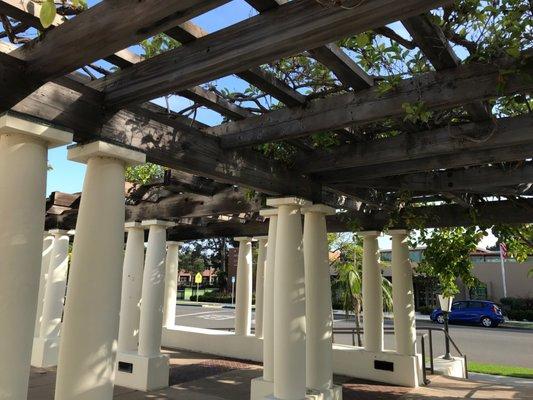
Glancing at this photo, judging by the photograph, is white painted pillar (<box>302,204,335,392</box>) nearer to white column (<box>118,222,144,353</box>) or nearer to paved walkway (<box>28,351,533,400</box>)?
paved walkway (<box>28,351,533,400</box>)

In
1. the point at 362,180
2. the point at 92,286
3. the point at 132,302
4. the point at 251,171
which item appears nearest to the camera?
the point at 92,286

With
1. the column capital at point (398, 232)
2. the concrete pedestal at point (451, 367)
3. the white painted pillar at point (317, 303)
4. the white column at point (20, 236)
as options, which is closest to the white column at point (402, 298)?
the column capital at point (398, 232)

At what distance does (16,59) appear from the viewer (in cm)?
271

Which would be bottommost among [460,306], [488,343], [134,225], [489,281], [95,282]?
[488,343]

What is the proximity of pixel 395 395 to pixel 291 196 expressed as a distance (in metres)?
4.14

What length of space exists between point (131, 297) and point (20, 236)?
5713 mm

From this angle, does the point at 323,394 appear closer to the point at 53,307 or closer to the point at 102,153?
the point at 102,153

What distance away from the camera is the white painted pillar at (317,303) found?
224 inches

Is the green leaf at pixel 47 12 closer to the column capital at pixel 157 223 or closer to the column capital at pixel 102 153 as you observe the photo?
the column capital at pixel 102 153

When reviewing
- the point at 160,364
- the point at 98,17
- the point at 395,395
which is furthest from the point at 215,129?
the point at 395,395

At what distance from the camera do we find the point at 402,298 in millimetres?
8250

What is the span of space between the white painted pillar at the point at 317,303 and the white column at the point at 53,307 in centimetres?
606

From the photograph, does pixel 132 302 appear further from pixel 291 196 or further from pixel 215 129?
pixel 215 129

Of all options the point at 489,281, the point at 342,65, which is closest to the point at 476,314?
the point at 489,281
